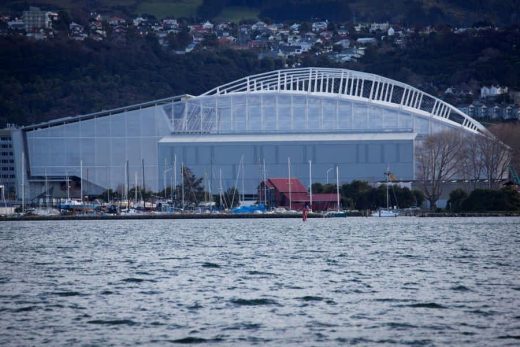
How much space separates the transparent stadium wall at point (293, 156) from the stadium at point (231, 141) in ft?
0.25

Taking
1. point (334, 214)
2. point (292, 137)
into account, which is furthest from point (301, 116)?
point (334, 214)

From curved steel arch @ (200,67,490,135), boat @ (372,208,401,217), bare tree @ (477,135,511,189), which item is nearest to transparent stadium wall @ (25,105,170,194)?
curved steel arch @ (200,67,490,135)

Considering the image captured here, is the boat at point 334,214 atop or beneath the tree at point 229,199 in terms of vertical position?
beneath

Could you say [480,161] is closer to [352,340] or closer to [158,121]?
[158,121]

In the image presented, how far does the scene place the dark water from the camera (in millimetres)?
32188

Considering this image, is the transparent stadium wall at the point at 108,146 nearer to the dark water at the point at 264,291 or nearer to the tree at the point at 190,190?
the tree at the point at 190,190

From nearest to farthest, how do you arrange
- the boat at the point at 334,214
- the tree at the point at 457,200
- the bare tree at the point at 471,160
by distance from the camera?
the tree at the point at 457,200
the boat at the point at 334,214
the bare tree at the point at 471,160

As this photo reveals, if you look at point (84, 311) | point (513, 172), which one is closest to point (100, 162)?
point (513, 172)

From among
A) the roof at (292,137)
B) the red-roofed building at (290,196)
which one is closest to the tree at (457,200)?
the red-roofed building at (290,196)

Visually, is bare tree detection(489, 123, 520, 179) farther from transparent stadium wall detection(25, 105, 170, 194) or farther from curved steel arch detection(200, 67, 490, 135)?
transparent stadium wall detection(25, 105, 170, 194)

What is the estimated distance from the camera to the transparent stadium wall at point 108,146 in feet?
408

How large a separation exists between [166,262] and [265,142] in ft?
229

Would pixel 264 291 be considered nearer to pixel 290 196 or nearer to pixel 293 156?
pixel 290 196

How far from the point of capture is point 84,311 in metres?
35.9
